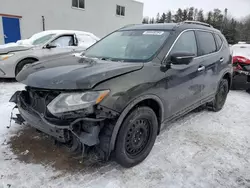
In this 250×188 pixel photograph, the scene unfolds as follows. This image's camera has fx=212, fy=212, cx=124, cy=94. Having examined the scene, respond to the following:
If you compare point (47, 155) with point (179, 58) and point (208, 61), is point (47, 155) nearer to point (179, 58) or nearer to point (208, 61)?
point (179, 58)

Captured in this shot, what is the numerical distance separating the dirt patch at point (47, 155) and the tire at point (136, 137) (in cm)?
35

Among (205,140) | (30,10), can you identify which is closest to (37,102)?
(205,140)

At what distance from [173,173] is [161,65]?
1373 millimetres

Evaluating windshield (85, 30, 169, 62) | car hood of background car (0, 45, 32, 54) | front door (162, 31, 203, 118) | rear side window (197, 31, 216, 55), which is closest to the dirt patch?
front door (162, 31, 203, 118)

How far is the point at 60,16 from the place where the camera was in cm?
1469

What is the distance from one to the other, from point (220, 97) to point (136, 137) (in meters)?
3.00

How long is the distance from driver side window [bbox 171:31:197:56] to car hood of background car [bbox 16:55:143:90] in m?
0.81

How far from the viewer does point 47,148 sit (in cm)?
298

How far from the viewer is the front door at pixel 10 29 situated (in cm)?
1243

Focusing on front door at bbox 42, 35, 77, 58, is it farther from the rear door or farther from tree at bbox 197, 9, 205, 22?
tree at bbox 197, 9, 205, 22

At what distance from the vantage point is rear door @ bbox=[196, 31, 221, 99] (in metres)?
3.72

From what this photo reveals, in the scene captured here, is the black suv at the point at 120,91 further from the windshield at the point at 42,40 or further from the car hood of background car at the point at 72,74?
the windshield at the point at 42,40

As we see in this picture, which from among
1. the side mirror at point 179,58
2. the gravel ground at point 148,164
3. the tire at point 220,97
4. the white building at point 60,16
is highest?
the white building at point 60,16

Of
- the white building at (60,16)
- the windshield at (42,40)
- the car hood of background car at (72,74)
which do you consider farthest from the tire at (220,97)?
the white building at (60,16)
